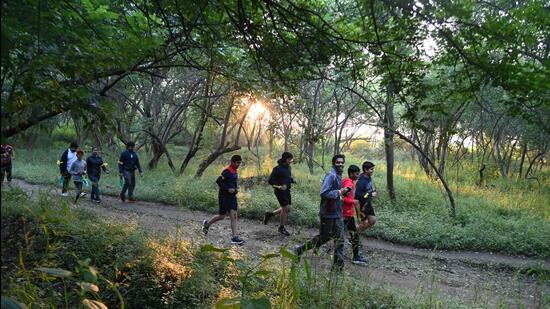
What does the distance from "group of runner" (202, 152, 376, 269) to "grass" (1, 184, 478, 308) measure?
2.06 ft

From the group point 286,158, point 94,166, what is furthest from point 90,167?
point 286,158

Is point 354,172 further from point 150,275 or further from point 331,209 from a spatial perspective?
point 150,275

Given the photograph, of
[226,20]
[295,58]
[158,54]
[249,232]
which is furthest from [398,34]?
[249,232]

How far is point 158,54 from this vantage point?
565 centimetres

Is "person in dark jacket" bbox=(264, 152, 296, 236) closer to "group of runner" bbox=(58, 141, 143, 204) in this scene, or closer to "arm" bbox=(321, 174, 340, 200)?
"arm" bbox=(321, 174, 340, 200)

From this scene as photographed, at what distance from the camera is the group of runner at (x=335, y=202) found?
6445mm

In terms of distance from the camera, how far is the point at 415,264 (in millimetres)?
8484

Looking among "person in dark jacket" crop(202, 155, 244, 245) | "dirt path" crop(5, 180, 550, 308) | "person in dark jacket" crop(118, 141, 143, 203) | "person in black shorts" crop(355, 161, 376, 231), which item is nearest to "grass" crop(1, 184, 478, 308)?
→ "dirt path" crop(5, 180, 550, 308)

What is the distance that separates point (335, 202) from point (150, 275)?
3.14m

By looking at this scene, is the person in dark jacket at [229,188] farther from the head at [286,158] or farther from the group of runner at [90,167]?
the group of runner at [90,167]

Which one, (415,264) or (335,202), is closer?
(335,202)

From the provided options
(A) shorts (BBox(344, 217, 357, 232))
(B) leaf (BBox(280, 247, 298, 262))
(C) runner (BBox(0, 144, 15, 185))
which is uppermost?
(C) runner (BBox(0, 144, 15, 185))

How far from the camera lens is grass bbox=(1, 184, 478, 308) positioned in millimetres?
4062

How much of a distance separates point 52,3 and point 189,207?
9495mm
